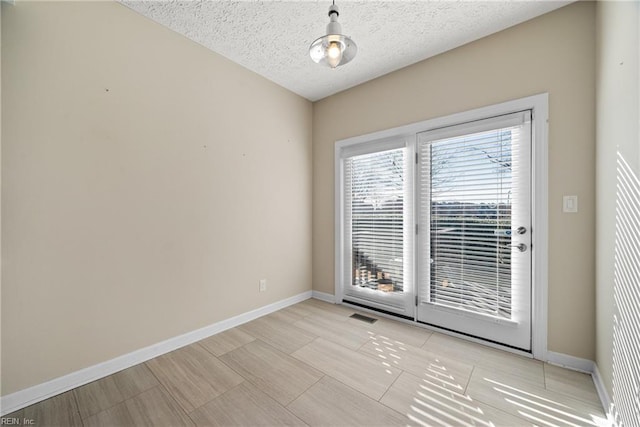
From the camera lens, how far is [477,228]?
2.30m

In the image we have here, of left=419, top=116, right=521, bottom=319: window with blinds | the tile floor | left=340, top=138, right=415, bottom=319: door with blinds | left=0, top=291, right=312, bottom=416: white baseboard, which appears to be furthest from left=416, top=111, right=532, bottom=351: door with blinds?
left=0, top=291, right=312, bottom=416: white baseboard

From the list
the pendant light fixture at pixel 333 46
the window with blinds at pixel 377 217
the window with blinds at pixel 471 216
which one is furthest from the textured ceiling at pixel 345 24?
the window with blinds at pixel 377 217

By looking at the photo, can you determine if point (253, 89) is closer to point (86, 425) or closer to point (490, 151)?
point (490, 151)

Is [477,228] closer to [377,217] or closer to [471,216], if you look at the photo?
[471,216]

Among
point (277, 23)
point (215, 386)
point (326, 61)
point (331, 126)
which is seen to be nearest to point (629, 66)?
point (326, 61)

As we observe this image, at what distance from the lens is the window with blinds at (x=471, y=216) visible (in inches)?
85.5

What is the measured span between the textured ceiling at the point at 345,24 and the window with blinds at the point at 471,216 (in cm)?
87

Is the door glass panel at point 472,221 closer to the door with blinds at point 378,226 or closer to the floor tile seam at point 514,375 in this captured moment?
the door with blinds at point 378,226

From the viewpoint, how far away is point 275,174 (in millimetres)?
3100

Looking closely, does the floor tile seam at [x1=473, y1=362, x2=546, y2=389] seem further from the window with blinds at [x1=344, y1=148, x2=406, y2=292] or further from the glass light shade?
the glass light shade

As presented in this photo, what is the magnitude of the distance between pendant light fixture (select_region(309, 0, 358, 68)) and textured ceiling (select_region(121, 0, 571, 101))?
0.69 m

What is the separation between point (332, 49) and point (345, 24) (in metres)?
0.94

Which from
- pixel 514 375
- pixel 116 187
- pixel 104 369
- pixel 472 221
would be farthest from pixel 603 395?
pixel 116 187

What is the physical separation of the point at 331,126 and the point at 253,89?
1.08m
